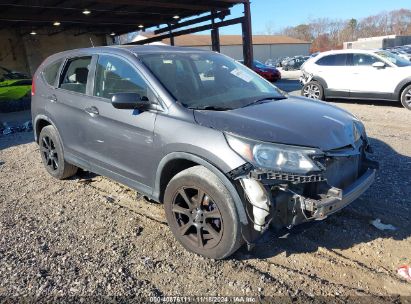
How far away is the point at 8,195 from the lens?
489cm

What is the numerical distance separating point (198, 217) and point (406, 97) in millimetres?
8827

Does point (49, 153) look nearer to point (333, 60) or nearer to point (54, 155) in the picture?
point (54, 155)

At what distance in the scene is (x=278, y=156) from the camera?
2723mm

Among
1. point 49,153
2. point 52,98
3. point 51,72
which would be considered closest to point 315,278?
point 52,98

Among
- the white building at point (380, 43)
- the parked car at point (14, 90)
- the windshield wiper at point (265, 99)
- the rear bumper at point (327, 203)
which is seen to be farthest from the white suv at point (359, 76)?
the white building at point (380, 43)

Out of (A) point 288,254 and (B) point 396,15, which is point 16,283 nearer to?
(A) point 288,254

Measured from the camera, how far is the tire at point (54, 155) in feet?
16.2

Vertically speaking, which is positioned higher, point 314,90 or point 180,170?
point 180,170

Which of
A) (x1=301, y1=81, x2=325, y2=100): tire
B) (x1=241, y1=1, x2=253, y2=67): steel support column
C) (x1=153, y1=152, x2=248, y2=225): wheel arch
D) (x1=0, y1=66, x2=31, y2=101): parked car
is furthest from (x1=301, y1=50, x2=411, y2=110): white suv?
(x1=0, y1=66, x2=31, y2=101): parked car

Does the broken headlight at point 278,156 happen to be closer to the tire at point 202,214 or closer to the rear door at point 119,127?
the tire at point 202,214

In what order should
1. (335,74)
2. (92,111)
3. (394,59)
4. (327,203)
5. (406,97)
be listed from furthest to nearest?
(335,74) < (394,59) < (406,97) < (92,111) < (327,203)

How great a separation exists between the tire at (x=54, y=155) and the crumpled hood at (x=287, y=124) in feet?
8.63

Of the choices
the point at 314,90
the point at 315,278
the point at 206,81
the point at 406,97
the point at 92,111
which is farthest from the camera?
the point at 314,90

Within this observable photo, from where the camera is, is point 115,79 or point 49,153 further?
point 49,153
